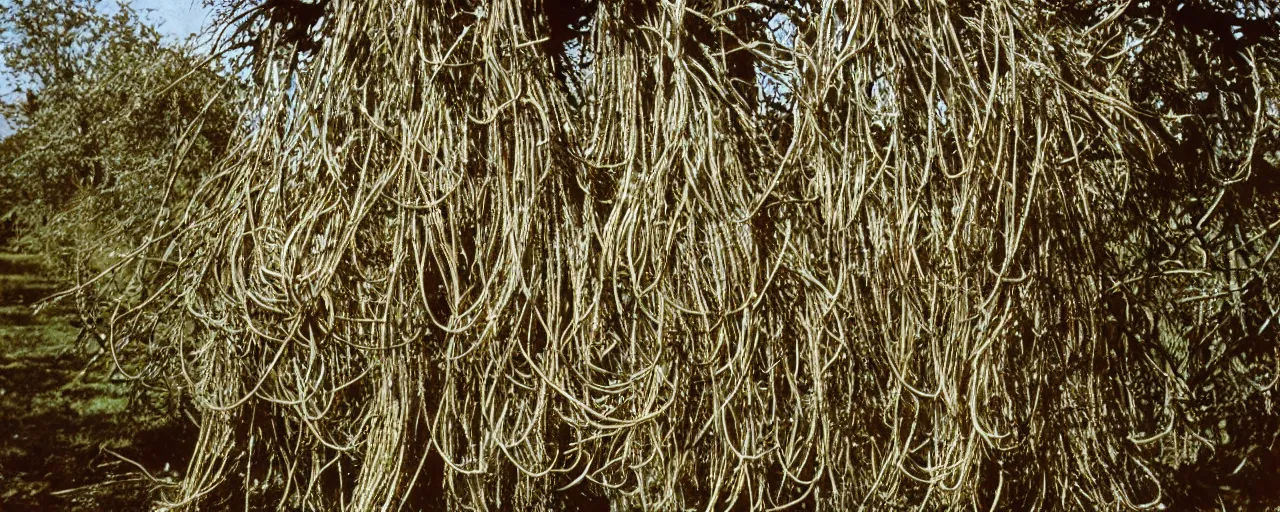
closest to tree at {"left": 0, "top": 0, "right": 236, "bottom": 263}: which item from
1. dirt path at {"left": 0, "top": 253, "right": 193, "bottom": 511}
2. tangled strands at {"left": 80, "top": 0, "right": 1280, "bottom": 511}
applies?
dirt path at {"left": 0, "top": 253, "right": 193, "bottom": 511}

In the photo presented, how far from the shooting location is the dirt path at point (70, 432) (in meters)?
3.08

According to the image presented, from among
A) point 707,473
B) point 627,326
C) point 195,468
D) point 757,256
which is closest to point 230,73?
point 195,468

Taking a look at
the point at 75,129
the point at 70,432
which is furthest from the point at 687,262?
the point at 75,129

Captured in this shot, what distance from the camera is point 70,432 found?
12.6 feet

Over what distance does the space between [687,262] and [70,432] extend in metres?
3.42

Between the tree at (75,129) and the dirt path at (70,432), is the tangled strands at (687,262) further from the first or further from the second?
the tree at (75,129)

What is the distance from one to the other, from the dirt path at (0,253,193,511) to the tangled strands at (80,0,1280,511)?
0.99 meters

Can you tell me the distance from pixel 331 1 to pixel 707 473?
178cm

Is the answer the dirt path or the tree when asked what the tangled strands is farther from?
the tree

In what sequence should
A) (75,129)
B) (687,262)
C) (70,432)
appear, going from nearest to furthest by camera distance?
(687,262) < (70,432) < (75,129)

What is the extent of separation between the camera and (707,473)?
228 cm

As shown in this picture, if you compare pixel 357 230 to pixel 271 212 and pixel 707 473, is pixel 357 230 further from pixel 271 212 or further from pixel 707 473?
pixel 707 473

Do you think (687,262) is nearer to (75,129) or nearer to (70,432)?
(70,432)

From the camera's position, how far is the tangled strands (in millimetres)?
2104
